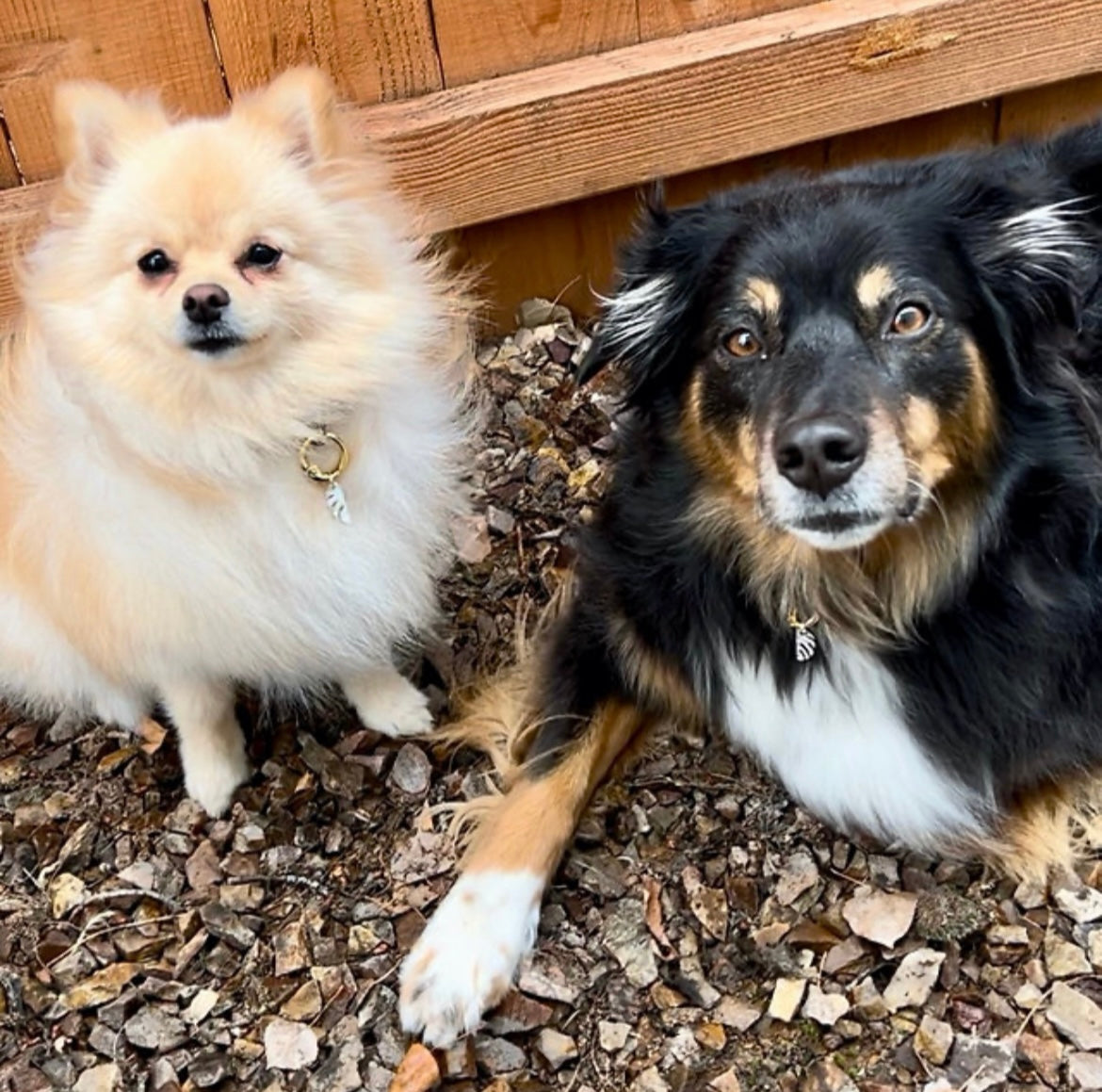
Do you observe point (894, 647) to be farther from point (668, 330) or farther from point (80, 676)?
point (80, 676)

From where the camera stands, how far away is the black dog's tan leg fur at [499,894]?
6.75 ft

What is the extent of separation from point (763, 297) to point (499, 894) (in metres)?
1.07

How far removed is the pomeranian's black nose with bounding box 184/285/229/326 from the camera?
1.76 metres

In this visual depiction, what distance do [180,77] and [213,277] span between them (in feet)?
3.79

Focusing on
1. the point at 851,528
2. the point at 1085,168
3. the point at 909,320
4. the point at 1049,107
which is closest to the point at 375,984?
the point at 851,528

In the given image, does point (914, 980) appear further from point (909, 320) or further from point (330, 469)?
point (330, 469)

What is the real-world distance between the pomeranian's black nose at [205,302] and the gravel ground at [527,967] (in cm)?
102

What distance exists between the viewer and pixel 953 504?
1899 millimetres

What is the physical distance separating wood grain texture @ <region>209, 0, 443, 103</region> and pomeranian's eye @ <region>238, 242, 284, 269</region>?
41.3 inches

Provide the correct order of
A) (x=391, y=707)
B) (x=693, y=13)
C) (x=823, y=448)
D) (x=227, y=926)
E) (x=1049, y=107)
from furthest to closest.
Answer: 1. (x=1049, y=107)
2. (x=693, y=13)
3. (x=391, y=707)
4. (x=227, y=926)
5. (x=823, y=448)

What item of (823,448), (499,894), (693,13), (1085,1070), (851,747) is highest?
(693,13)

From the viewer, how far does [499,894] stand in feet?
7.00

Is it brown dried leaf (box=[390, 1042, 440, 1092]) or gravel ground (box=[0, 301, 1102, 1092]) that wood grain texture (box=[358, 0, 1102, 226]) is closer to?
gravel ground (box=[0, 301, 1102, 1092])

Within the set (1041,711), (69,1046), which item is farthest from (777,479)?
(69,1046)
